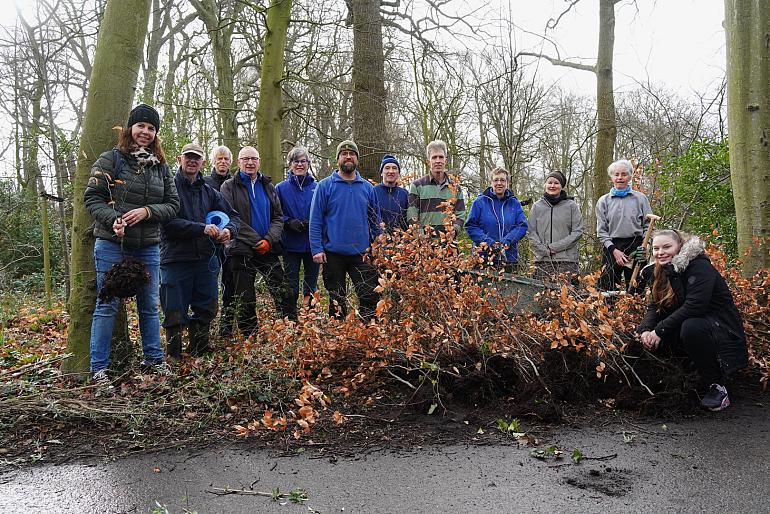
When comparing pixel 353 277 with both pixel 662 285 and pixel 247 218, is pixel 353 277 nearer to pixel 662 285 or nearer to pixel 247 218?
pixel 247 218

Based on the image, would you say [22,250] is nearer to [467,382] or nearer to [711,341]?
[467,382]

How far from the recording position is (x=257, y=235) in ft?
21.8

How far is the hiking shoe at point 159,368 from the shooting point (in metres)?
5.28

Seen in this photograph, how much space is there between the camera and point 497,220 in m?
7.08

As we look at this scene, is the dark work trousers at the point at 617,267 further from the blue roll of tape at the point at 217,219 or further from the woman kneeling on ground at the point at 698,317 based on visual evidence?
the blue roll of tape at the point at 217,219

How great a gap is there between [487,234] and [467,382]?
103 inches

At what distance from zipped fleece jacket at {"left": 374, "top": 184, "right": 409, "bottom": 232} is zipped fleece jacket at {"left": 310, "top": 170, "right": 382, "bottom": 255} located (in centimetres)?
11

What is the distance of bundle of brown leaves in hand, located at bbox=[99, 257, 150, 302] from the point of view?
507 centimetres

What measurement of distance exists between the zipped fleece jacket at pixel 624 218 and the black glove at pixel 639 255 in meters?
0.24

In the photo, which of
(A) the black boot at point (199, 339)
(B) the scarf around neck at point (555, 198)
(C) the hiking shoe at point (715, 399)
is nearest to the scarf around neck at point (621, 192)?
(B) the scarf around neck at point (555, 198)

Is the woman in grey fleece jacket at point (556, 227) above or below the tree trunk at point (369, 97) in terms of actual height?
below

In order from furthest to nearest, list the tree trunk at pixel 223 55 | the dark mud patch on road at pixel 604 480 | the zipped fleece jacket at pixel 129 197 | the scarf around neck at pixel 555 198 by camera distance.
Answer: the tree trunk at pixel 223 55 → the scarf around neck at pixel 555 198 → the zipped fleece jacket at pixel 129 197 → the dark mud patch on road at pixel 604 480

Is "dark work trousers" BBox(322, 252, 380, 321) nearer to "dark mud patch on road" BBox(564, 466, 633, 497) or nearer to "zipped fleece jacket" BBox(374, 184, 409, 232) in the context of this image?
"zipped fleece jacket" BBox(374, 184, 409, 232)

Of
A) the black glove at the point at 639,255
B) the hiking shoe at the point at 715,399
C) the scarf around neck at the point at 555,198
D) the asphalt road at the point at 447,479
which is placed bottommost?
the asphalt road at the point at 447,479
